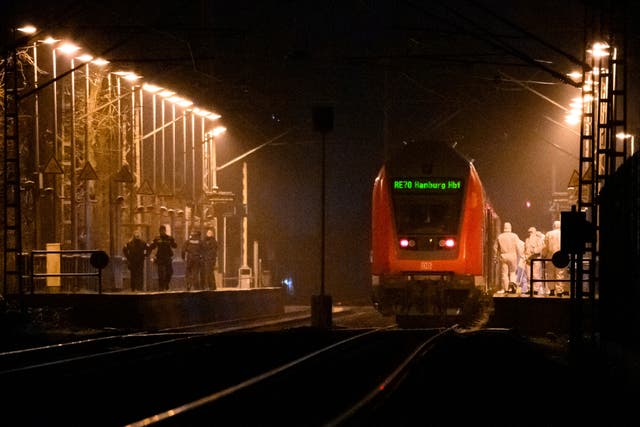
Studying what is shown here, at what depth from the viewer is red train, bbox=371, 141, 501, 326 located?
109 ft

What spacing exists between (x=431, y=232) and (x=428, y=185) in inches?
43.3

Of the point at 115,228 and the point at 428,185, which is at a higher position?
the point at 428,185

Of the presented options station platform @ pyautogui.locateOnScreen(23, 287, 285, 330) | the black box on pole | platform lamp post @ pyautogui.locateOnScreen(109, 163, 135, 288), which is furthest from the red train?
platform lamp post @ pyautogui.locateOnScreen(109, 163, 135, 288)

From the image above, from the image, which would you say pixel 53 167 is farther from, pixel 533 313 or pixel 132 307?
pixel 533 313

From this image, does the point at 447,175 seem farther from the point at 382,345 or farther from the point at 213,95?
the point at 213,95

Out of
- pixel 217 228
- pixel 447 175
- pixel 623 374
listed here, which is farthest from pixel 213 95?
pixel 623 374

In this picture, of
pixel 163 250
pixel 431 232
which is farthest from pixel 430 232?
pixel 163 250

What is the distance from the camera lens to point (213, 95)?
46.8m

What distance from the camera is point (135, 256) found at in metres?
36.0

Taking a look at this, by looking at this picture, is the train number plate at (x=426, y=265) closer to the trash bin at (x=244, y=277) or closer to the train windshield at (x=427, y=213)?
the train windshield at (x=427, y=213)

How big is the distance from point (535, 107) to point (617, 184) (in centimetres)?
3023

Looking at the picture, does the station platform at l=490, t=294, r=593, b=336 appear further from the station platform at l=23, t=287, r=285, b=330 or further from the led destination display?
the station platform at l=23, t=287, r=285, b=330

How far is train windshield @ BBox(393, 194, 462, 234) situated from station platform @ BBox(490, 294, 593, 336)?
2.60m

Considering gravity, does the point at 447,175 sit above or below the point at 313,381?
above
